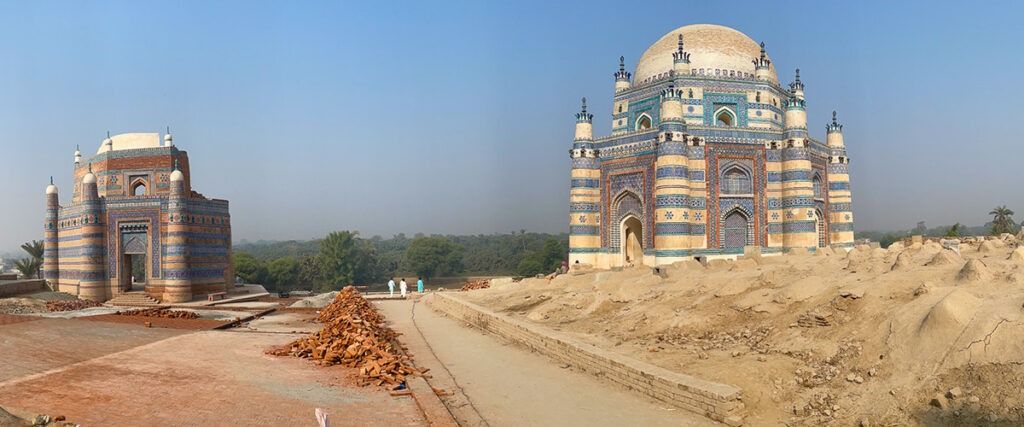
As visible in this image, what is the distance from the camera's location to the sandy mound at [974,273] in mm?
8367

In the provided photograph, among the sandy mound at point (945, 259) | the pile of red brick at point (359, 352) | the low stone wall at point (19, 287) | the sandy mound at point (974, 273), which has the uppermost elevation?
the sandy mound at point (945, 259)

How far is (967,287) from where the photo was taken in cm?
823

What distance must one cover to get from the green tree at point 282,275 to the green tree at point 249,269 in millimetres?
583

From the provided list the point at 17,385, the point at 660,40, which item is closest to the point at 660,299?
the point at 17,385

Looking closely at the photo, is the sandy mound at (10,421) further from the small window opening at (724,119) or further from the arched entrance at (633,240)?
the small window opening at (724,119)

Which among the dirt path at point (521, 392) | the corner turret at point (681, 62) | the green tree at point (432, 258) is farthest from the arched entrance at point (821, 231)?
the green tree at point (432, 258)

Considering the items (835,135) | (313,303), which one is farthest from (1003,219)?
(313,303)

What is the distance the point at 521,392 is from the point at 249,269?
45.5 m

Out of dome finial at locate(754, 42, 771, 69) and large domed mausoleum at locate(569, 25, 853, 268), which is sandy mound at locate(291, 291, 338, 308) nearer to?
large domed mausoleum at locate(569, 25, 853, 268)

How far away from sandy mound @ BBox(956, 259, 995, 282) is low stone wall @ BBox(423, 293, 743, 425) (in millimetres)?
4033

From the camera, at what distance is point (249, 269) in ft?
161

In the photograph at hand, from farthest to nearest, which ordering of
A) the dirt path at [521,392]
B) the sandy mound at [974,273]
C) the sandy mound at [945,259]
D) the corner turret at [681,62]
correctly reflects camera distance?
the corner turret at [681,62] < the sandy mound at [945,259] < the sandy mound at [974,273] < the dirt path at [521,392]

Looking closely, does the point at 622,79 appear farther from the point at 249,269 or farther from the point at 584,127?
the point at 249,269

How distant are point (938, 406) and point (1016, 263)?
463cm
